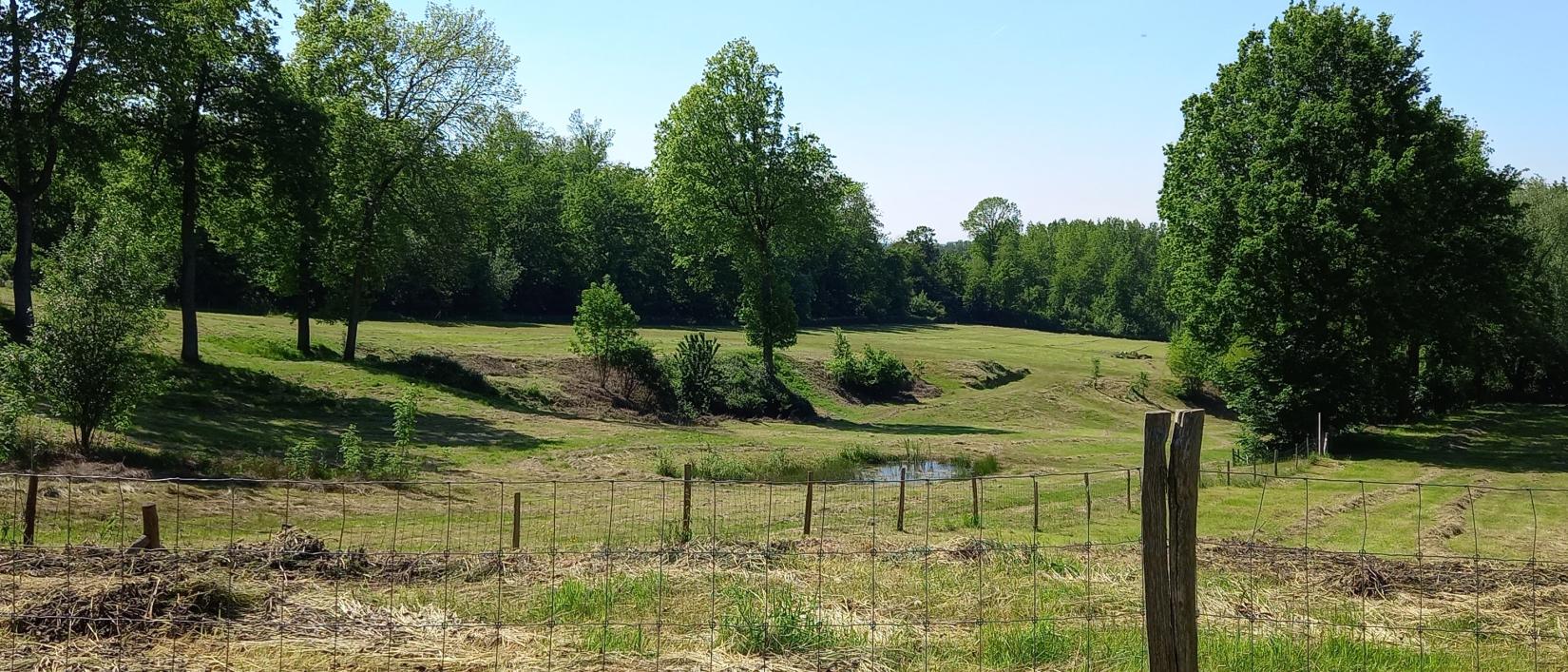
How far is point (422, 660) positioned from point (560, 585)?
2.59 metres

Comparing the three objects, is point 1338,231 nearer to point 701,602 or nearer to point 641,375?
point 641,375

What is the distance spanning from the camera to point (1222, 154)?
35594 mm

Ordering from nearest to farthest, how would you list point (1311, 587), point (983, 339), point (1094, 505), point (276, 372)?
point (1311, 587) → point (1094, 505) → point (276, 372) → point (983, 339)

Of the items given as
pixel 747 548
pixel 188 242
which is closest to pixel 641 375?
pixel 188 242

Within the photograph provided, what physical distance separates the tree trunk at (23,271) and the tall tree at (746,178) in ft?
78.5

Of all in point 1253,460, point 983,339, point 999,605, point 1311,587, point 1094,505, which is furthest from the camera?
point 983,339

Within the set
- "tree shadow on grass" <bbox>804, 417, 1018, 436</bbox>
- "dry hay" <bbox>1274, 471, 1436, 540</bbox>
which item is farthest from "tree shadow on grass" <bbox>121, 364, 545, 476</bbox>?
"dry hay" <bbox>1274, 471, 1436, 540</bbox>

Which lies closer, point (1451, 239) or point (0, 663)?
point (0, 663)

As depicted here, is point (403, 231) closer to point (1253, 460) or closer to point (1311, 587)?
point (1253, 460)

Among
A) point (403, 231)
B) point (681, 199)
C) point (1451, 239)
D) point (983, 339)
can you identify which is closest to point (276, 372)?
point (403, 231)

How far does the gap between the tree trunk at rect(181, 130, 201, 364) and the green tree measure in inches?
1319

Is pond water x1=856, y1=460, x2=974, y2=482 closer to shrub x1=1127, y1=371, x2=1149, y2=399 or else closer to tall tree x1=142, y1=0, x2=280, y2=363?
tall tree x1=142, y1=0, x2=280, y2=363

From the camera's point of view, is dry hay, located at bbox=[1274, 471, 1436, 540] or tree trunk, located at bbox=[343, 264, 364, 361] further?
tree trunk, located at bbox=[343, 264, 364, 361]

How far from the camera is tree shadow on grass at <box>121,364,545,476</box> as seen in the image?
856 inches
